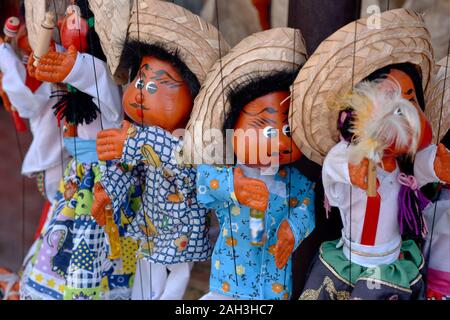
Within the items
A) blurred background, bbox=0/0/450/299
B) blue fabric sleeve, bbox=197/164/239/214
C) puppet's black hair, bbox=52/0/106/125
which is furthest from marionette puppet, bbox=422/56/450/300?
puppet's black hair, bbox=52/0/106/125

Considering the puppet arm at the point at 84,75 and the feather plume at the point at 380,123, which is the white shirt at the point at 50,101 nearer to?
the puppet arm at the point at 84,75

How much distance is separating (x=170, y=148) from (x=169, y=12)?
11.9 inches

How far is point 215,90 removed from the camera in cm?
147

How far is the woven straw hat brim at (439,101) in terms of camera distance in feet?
4.83

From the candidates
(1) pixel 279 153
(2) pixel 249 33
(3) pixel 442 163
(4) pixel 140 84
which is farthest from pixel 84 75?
(2) pixel 249 33

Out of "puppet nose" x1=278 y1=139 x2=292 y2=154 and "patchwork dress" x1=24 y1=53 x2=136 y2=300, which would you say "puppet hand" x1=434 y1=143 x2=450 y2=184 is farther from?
"patchwork dress" x1=24 y1=53 x2=136 y2=300

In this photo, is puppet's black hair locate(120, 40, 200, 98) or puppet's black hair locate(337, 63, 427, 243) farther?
puppet's black hair locate(120, 40, 200, 98)

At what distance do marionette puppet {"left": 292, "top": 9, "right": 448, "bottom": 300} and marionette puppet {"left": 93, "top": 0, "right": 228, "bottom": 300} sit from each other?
11.0 inches

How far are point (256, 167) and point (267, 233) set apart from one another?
0.15 metres

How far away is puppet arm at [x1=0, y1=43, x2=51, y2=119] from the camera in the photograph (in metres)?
1.86

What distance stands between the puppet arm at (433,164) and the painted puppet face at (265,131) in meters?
0.26

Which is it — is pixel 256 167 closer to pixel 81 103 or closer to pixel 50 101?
pixel 81 103

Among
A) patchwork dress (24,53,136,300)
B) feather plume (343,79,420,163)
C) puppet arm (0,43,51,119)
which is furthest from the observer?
puppet arm (0,43,51,119)

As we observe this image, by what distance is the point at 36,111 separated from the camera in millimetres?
1920
